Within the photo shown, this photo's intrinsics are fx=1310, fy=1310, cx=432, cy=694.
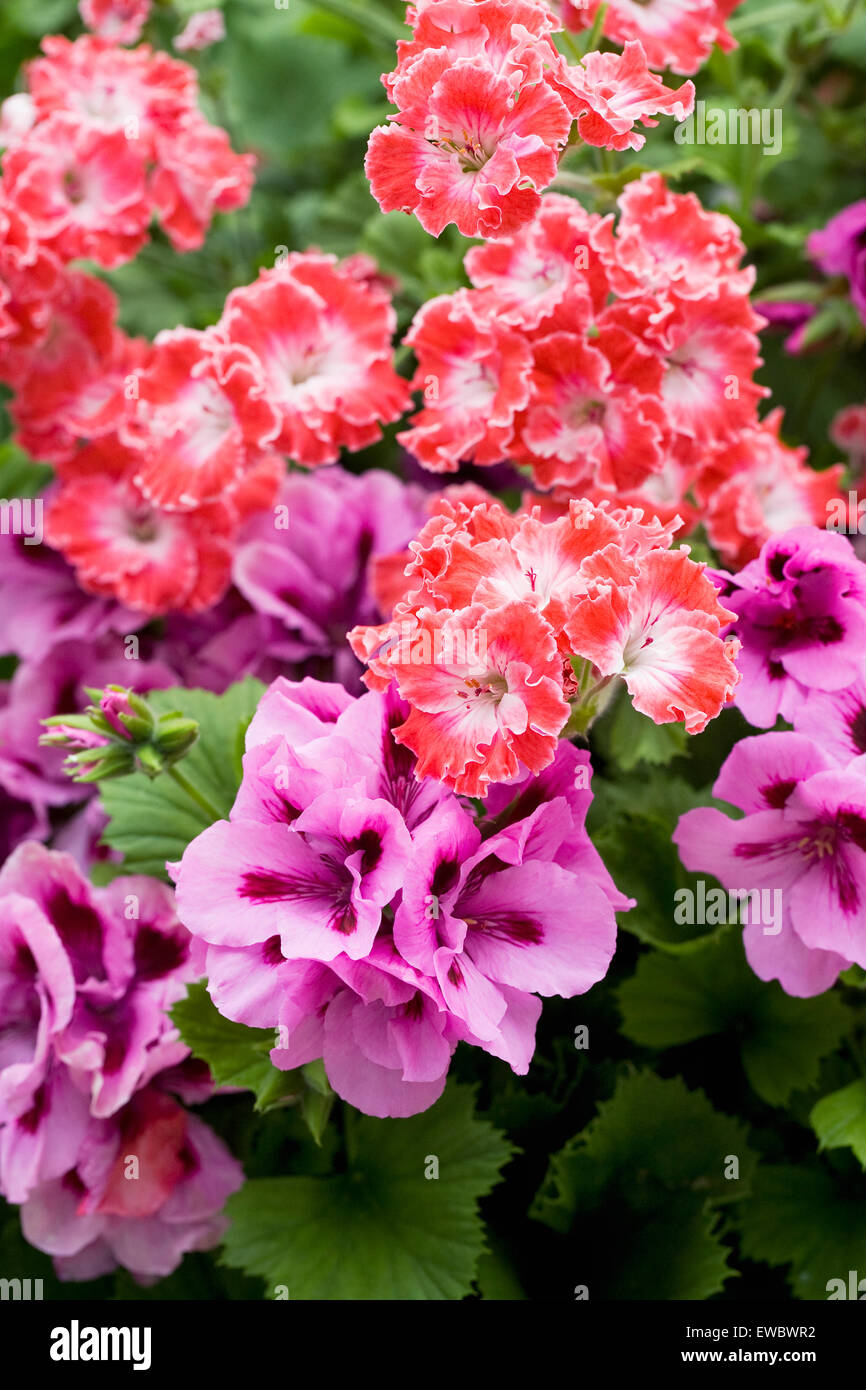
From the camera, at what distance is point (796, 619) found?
1.92ft

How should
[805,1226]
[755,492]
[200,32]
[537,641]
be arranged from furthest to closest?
1. [200,32]
2. [755,492]
3. [805,1226]
4. [537,641]

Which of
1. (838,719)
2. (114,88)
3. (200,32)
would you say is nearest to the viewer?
(838,719)

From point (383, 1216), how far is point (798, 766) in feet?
1.01

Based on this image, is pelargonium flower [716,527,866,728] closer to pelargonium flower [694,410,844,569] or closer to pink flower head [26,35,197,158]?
pelargonium flower [694,410,844,569]

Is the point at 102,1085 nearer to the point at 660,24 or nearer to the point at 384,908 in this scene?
the point at 384,908

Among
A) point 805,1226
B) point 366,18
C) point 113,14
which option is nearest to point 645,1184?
point 805,1226

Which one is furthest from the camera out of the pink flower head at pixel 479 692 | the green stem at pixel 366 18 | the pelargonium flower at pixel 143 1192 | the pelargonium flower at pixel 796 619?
the green stem at pixel 366 18

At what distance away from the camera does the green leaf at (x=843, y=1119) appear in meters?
0.59

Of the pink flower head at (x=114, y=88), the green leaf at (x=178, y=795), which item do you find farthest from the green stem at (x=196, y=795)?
the pink flower head at (x=114, y=88)

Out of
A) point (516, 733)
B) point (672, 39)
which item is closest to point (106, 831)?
point (516, 733)

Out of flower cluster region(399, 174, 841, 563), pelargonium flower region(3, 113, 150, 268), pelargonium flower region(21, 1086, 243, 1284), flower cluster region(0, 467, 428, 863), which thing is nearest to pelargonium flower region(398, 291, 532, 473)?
flower cluster region(399, 174, 841, 563)

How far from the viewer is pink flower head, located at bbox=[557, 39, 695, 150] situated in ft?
1.66

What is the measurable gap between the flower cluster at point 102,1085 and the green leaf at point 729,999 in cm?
23

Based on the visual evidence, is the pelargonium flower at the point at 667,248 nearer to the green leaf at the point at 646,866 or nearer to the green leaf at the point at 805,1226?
the green leaf at the point at 646,866
